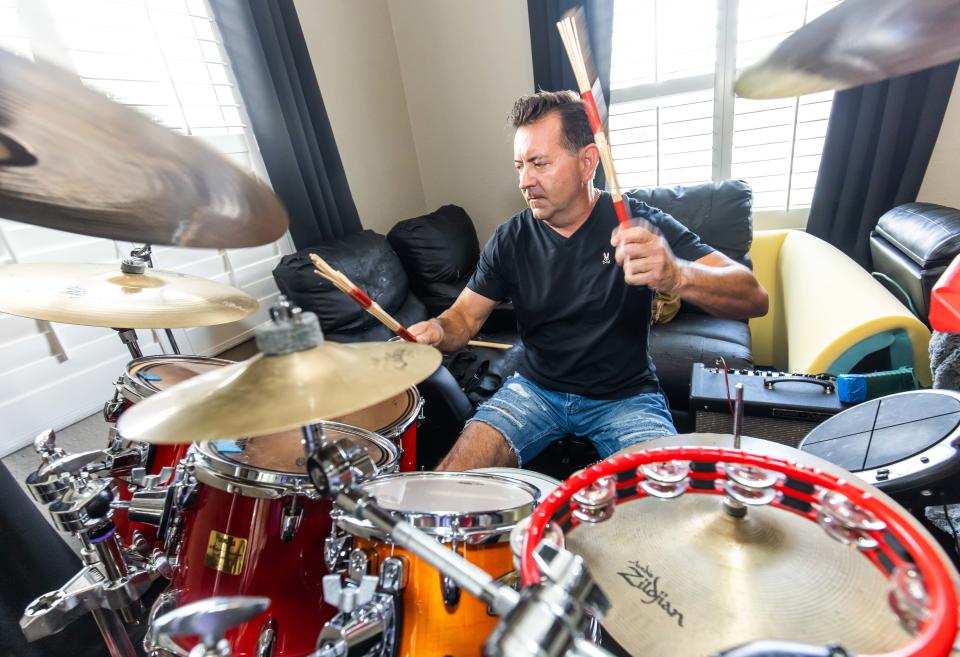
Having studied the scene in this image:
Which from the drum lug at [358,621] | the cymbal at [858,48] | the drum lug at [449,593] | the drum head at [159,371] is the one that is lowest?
the drum lug at [449,593]

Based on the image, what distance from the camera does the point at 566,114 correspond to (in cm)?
126

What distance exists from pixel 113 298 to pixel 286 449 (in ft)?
Result: 1.41

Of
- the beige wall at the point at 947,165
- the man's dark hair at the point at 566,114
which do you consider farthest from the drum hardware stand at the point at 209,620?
the beige wall at the point at 947,165

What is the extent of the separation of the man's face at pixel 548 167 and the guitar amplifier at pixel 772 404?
65 centimetres

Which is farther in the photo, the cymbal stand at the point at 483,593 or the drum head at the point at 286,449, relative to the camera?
the drum head at the point at 286,449

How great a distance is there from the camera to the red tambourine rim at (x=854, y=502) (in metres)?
0.32

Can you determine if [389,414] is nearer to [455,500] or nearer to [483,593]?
[455,500]

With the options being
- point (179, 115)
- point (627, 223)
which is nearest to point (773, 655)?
point (627, 223)

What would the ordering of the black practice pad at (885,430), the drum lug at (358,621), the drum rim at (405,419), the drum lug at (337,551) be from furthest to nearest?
1. the drum rim at (405,419)
2. the black practice pad at (885,430)
3. the drum lug at (337,551)
4. the drum lug at (358,621)

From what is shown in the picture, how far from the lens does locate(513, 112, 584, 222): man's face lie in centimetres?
125

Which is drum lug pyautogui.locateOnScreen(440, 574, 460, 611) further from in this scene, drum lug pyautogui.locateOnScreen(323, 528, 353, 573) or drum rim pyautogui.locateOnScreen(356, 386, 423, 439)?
drum rim pyautogui.locateOnScreen(356, 386, 423, 439)

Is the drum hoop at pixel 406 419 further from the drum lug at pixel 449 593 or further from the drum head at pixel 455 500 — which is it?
the drum lug at pixel 449 593

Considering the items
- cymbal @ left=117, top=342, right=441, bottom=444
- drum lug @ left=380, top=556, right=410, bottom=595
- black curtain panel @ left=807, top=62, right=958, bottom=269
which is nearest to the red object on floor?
cymbal @ left=117, top=342, right=441, bottom=444

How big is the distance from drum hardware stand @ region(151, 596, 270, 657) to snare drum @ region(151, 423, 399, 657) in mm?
250
